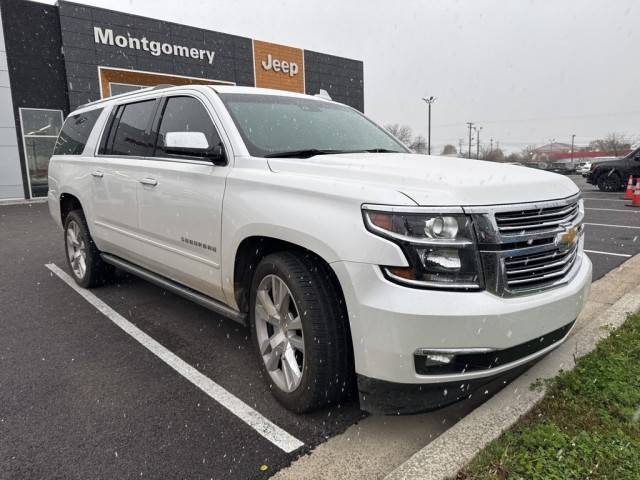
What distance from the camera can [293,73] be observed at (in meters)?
23.1

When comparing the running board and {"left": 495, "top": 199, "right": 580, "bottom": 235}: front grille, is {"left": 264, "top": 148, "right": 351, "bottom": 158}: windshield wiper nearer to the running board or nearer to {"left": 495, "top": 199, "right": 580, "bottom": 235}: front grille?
the running board

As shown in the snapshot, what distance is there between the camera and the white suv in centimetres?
212

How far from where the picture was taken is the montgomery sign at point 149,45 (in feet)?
56.3

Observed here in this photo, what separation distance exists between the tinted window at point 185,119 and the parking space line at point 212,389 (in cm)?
147

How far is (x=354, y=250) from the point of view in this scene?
2195 millimetres

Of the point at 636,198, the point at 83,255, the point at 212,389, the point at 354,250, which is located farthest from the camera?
the point at 636,198

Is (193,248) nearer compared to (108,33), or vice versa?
(193,248)

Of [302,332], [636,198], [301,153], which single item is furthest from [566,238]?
[636,198]

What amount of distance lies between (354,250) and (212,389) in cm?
149

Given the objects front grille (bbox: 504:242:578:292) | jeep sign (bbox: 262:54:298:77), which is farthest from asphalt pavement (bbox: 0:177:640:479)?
jeep sign (bbox: 262:54:298:77)

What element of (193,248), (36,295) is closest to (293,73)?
(36,295)

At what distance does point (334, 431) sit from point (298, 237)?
1050mm

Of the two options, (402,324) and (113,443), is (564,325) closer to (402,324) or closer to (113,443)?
(402,324)

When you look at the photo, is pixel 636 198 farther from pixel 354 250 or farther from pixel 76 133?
pixel 354 250
